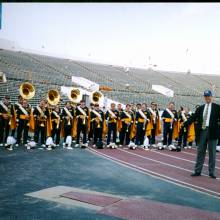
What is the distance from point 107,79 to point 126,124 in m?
22.8

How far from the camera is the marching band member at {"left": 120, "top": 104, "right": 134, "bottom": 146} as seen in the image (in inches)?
569

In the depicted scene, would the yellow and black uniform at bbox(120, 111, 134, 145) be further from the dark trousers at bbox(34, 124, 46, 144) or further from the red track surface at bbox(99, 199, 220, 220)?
the red track surface at bbox(99, 199, 220, 220)

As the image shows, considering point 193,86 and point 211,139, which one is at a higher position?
point 193,86

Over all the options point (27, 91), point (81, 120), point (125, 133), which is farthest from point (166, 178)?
point (27, 91)

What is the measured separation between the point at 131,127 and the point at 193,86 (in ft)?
100.0

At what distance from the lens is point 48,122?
1270 cm

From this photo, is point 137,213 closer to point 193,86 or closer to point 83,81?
point 83,81

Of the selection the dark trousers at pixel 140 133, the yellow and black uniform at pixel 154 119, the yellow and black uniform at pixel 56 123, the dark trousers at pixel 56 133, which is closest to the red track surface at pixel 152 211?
the yellow and black uniform at pixel 56 123

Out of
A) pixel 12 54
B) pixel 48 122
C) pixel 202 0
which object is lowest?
pixel 48 122

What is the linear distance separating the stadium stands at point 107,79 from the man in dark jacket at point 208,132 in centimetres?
1639

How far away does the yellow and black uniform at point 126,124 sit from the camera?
1445 centimetres

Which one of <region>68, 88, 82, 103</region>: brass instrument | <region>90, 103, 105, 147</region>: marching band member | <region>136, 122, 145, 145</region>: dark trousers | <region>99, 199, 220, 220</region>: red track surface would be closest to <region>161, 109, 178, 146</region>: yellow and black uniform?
<region>136, 122, 145, 145</region>: dark trousers

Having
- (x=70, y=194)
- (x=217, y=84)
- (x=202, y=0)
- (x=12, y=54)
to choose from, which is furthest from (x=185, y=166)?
(x=217, y=84)

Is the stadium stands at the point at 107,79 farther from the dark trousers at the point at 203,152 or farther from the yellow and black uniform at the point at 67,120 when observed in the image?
the dark trousers at the point at 203,152
